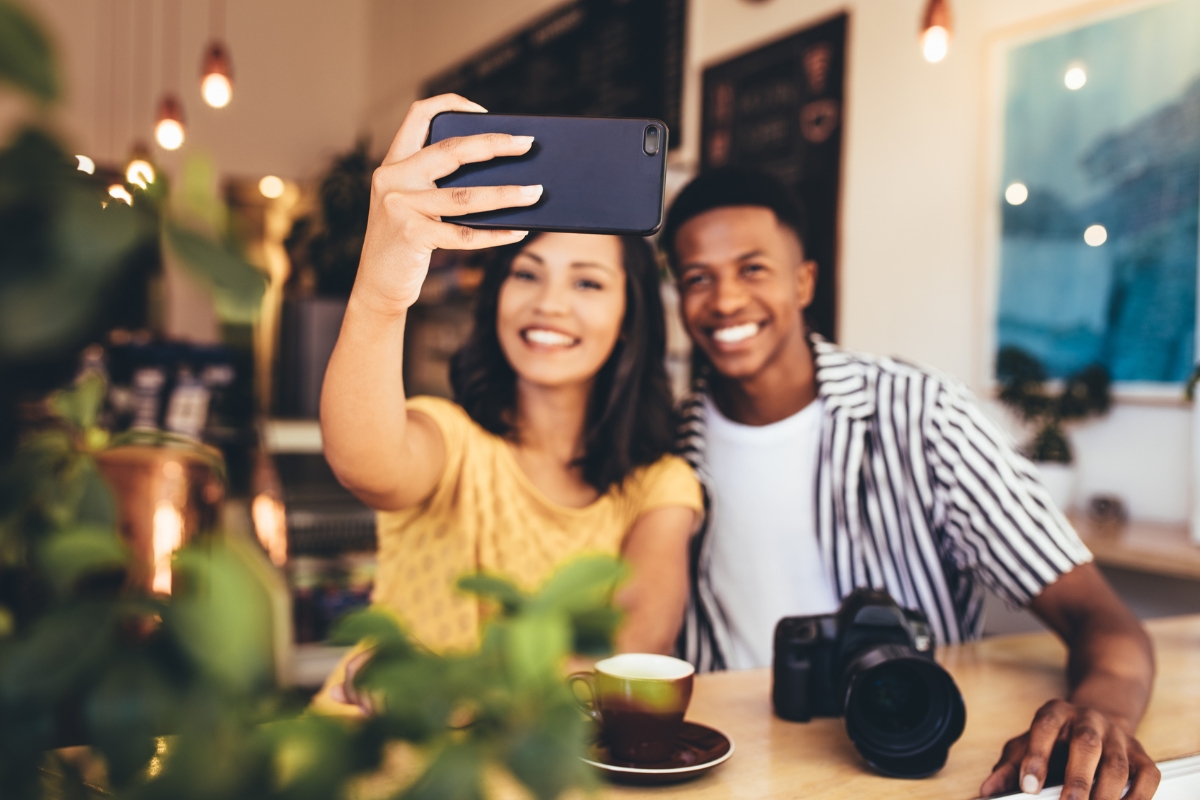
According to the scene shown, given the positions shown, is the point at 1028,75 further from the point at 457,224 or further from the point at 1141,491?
the point at 457,224

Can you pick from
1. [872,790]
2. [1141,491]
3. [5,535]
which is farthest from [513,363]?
[1141,491]

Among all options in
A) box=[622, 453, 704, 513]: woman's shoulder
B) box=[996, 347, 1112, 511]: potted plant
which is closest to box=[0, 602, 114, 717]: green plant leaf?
box=[622, 453, 704, 513]: woman's shoulder

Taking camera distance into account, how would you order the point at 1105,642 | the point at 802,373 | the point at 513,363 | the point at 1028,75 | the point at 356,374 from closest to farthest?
the point at 356,374
the point at 1105,642
the point at 513,363
the point at 802,373
the point at 1028,75

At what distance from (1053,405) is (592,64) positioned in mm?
2398

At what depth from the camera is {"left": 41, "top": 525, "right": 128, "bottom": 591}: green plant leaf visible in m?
0.23

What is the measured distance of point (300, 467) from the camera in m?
3.11

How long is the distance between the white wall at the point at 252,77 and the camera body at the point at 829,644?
4.45 metres

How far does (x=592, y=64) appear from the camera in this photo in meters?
3.69

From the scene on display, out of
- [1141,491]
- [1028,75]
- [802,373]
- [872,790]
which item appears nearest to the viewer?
[872,790]

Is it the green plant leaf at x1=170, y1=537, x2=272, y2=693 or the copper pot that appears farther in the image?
the copper pot

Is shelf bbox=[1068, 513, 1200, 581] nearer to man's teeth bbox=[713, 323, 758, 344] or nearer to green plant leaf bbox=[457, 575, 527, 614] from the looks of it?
man's teeth bbox=[713, 323, 758, 344]

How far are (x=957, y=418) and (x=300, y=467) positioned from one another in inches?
91.6

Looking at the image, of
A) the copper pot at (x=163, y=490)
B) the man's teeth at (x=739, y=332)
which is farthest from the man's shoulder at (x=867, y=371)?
the copper pot at (x=163, y=490)

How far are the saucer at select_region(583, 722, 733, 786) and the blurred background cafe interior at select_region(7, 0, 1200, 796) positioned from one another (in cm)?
30
